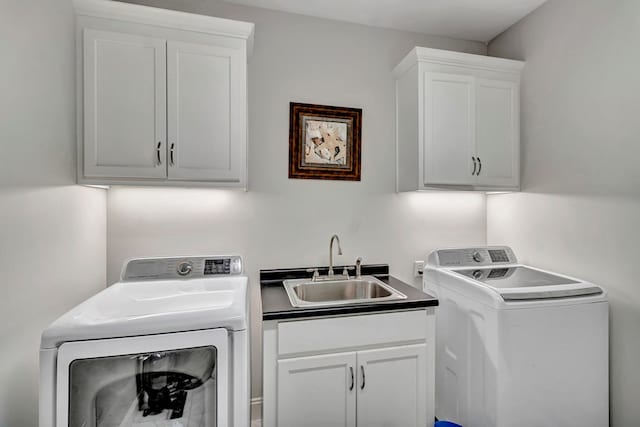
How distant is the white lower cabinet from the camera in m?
1.54

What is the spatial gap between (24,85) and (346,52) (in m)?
1.80

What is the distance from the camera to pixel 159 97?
1709 mm

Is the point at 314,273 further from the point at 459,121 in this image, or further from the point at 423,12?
the point at 423,12

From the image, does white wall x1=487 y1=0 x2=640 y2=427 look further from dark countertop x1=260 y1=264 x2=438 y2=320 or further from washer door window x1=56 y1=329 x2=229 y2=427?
washer door window x1=56 y1=329 x2=229 y2=427

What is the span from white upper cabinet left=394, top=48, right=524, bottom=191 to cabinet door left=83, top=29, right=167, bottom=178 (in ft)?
4.90

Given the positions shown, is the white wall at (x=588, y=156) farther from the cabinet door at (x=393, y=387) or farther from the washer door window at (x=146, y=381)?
the washer door window at (x=146, y=381)

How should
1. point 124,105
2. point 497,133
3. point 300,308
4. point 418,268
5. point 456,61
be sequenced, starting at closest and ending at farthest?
point 300,308
point 124,105
point 456,61
point 497,133
point 418,268

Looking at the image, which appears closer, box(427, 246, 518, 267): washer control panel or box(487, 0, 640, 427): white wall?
box(487, 0, 640, 427): white wall

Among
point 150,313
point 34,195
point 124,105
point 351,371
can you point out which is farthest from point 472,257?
point 34,195

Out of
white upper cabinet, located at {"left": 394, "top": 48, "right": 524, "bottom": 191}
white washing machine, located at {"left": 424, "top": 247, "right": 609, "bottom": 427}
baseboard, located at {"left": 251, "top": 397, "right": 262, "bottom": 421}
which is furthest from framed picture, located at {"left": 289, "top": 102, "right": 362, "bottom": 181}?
baseboard, located at {"left": 251, "top": 397, "right": 262, "bottom": 421}

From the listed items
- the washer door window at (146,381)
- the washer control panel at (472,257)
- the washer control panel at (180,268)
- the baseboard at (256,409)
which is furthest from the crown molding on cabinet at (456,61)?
the baseboard at (256,409)

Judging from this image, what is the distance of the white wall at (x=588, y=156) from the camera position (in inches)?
64.7

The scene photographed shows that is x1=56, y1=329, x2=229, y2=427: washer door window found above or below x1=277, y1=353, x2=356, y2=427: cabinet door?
above

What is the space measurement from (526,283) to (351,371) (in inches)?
42.4
